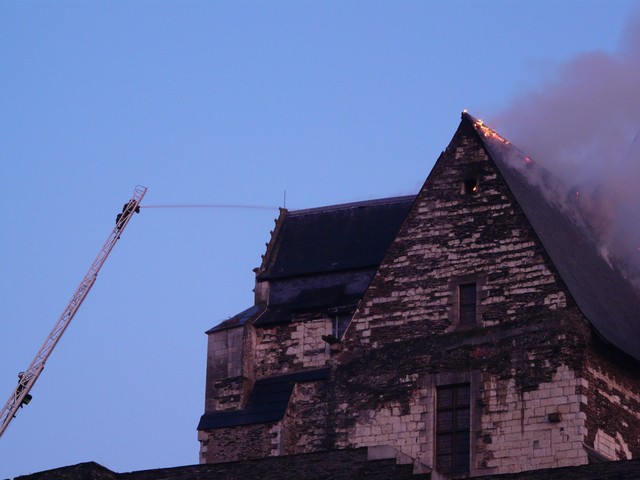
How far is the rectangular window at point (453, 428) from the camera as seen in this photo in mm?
36562

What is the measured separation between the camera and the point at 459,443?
36750mm

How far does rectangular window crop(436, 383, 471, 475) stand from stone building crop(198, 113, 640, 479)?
0.10 ft

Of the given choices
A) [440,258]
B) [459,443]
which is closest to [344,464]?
[459,443]

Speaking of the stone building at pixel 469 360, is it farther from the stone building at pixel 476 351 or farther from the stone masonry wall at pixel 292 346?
the stone masonry wall at pixel 292 346

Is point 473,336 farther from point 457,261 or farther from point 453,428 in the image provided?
point 453,428

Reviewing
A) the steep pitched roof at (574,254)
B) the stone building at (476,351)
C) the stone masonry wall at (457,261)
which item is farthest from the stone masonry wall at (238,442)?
the steep pitched roof at (574,254)

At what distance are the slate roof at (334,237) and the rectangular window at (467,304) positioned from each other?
7.36 m

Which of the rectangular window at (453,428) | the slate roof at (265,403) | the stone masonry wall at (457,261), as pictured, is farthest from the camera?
the slate roof at (265,403)

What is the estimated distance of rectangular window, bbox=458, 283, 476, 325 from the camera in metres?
38.0

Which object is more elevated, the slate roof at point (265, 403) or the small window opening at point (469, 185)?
the small window opening at point (469, 185)

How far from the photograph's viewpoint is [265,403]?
4350 centimetres

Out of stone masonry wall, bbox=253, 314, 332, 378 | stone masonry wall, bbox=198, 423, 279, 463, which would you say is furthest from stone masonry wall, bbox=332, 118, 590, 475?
stone masonry wall, bbox=253, 314, 332, 378

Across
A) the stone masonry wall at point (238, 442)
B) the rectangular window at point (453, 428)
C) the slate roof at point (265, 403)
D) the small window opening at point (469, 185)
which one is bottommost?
the rectangular window at point (453, 428)

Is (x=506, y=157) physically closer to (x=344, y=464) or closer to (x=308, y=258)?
(x=308, y=258)
